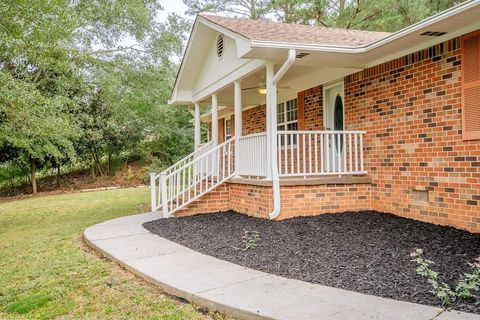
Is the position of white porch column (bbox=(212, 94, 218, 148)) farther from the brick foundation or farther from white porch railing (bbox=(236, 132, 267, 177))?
the brick foundation

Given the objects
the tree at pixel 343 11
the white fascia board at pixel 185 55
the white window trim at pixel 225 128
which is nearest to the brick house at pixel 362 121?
the white fascia board at pixel 185 55

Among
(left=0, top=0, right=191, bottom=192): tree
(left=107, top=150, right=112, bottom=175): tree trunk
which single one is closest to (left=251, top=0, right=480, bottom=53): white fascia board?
(left=0, top=0, right=191, bottom=192): tree

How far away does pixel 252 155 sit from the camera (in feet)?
25.2

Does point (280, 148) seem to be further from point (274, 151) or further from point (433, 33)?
point (433, 33)

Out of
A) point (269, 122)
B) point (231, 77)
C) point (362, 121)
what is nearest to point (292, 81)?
point (231, 77)

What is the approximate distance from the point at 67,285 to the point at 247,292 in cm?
208

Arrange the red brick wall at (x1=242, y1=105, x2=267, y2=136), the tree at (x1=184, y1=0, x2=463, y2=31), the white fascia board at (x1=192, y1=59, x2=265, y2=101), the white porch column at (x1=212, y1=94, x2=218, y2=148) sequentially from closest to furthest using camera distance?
the white fascia board at (x1=192, y1=59, x2=265, y2=101) → the white porch column at (x1=212, y1=94, x2=218, y2=148) → the red brick wall at (x1=242, y1=105, x2=267, y2=136) → the tree at (x1=184, y1=0, x2=463, y2=31)

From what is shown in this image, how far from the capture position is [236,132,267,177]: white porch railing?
23.6ft

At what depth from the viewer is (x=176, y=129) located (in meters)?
22.0

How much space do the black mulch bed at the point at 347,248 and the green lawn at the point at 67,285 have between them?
123 cm

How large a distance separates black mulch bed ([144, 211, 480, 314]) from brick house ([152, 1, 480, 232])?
1.35 ft

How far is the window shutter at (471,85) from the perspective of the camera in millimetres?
5238

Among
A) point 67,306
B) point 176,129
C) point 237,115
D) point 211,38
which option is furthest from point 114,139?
point 67,306

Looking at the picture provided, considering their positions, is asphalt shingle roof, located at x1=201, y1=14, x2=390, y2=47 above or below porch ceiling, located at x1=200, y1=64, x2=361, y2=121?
above
